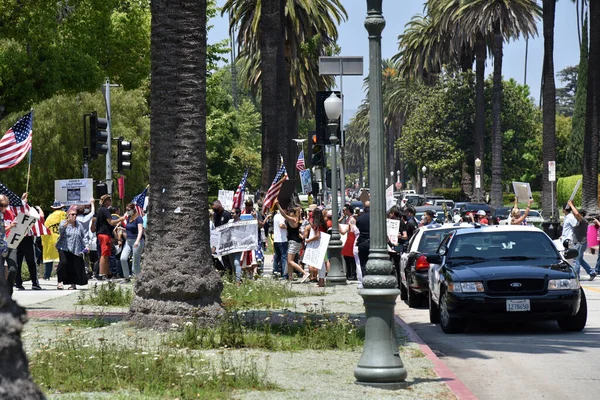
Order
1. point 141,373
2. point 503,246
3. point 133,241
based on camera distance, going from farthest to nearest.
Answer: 1. point 133,241
2. point 503,246
3. point 141,373

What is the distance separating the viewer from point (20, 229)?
20.9 metres

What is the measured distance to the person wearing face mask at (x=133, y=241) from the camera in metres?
24.6

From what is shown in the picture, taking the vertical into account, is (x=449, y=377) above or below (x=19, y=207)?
below

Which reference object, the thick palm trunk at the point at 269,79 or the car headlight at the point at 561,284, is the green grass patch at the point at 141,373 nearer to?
the car headlight at the point at 561,284

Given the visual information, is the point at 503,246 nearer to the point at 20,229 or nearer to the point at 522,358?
the point at 522,358

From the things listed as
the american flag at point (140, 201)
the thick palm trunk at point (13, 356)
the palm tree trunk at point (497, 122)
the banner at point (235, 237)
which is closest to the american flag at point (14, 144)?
the banner at point (235, 237)

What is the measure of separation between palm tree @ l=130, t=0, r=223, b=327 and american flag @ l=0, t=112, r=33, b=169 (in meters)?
7.85

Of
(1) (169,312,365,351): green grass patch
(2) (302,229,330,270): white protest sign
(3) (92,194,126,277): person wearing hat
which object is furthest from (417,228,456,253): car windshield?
(3) (92,194,126,277): person wearing hat

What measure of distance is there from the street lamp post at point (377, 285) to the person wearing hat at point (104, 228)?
15465 millimetres

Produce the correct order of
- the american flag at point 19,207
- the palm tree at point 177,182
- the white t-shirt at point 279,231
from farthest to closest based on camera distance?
the white t-shirt at point 279,231 → the american flag at point 19,207 → the palm tree at point 177,182

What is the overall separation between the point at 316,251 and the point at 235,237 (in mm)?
1727

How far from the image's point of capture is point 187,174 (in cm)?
1452

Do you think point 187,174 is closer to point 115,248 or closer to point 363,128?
point 115,248

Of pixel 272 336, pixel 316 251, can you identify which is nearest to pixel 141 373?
pixel 272 336
